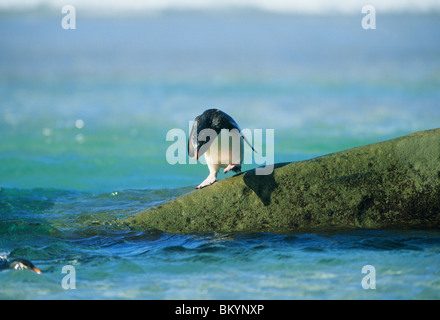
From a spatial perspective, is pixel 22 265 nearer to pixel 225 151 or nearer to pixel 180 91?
pixel 225 151

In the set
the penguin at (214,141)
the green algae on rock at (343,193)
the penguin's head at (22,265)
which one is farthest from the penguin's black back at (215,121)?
the penguin's head at (22,265)

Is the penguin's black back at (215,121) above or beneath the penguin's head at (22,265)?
above

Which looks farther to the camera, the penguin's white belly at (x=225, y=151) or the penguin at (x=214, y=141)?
the penguin's white belly at (x=225, y=151)

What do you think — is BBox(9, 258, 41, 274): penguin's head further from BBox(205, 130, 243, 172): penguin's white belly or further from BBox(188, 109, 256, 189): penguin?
BBox(205, 130, 243, 172): penguin's white belly

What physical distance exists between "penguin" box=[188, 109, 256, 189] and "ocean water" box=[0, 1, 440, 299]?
0.78 meters

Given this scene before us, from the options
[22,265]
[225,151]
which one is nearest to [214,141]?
[225,151]

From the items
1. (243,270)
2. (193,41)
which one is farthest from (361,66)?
(243,270)

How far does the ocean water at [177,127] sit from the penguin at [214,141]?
0.78 m

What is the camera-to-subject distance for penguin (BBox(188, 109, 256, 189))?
586 cm

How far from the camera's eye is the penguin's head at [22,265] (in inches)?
197

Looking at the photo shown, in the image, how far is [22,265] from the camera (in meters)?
5.04

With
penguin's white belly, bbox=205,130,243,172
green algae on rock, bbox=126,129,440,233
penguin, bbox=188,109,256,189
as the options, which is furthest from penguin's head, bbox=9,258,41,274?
penguin's white belly, bbox=205,130,243,172

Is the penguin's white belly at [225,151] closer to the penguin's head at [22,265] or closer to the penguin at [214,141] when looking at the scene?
the penguin at [214,141]

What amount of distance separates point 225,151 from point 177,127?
7790mm
